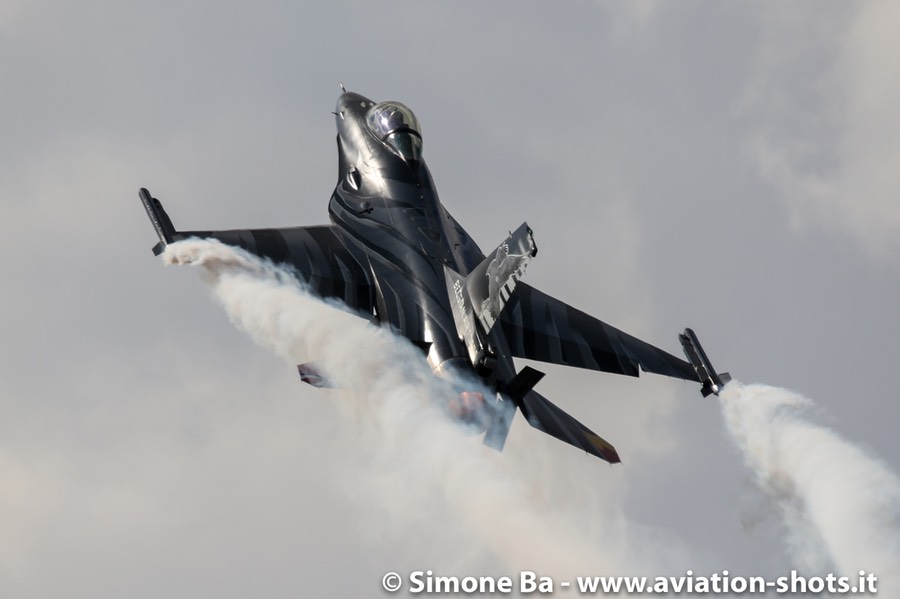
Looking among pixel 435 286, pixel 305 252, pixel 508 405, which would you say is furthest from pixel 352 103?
pixel 508 405

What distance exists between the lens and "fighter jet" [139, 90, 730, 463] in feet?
142

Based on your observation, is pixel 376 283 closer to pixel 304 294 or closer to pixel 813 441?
pixel 304 294

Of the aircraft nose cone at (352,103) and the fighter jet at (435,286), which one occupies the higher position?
the aircraft nose cone at (352,103)

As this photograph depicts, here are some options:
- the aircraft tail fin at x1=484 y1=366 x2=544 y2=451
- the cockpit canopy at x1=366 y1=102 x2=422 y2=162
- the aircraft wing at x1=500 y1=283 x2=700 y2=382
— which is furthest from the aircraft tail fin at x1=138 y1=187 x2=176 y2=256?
the aircraft tail fin at x1=484 y1=366 x2=544 y2=451

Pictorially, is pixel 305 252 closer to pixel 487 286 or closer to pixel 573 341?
pixel 487 286

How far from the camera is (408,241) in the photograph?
48.1m

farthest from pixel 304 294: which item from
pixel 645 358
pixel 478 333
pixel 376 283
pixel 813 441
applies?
pixel 813 441

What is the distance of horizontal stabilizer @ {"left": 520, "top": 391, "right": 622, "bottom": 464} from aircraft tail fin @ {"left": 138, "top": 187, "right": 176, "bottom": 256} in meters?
11.5

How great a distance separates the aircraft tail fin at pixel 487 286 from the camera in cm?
4069

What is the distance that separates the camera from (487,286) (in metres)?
43.1

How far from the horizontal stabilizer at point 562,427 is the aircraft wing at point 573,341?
11.2 ft

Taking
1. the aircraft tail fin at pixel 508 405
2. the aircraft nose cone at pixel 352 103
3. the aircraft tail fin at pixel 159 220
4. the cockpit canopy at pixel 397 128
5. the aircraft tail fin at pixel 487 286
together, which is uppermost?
the aircraft nose cone at pixel 352 103

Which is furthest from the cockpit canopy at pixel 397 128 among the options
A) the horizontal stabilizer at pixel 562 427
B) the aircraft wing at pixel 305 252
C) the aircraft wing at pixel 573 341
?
the horizontal stabilizer at pixel 562 427

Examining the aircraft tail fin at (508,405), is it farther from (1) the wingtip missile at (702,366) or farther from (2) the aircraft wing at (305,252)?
(1) the wingtip missile at (702,366)
